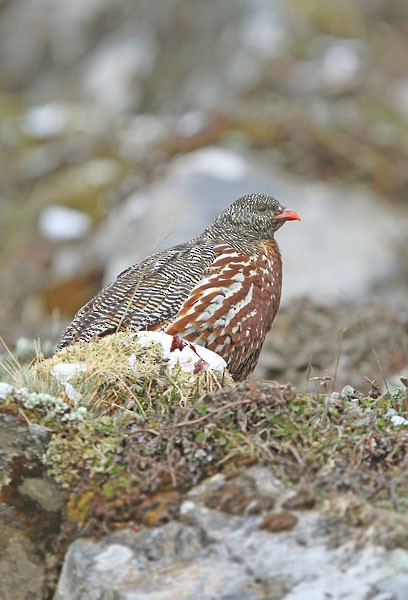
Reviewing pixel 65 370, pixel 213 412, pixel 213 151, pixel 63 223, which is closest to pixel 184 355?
pixel 65 370

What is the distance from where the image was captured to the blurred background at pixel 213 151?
1377cm

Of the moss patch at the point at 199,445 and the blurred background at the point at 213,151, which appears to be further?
the blurred background at the point at 213,151

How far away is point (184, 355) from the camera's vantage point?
6215 mm

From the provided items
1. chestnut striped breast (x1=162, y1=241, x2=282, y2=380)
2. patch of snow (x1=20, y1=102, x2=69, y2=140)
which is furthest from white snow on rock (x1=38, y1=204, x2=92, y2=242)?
chestnut striped breast (x1=162, y1=241, x2=282, y2=380)

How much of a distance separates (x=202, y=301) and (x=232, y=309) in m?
0.25

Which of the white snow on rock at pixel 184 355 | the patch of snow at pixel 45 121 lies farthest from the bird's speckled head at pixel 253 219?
the patch of snow at pixel 45 121

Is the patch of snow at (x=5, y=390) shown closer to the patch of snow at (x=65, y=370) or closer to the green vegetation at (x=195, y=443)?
the green vegetation at (x=195, y=443)

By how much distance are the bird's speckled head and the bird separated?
271 millimetres

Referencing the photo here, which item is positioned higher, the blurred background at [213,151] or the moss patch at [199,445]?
the blurred background at [213,151]

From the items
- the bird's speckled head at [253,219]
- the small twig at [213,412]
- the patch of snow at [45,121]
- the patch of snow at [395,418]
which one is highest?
the patch of snow at [45,121]

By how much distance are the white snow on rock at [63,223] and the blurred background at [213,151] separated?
4 cm

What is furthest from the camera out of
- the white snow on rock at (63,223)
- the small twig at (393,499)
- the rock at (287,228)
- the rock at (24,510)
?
the white snow on rock at (63,223)

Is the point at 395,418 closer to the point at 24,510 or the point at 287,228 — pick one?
the point at 24,510

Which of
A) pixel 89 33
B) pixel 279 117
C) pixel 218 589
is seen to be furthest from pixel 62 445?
pixel 89 33
